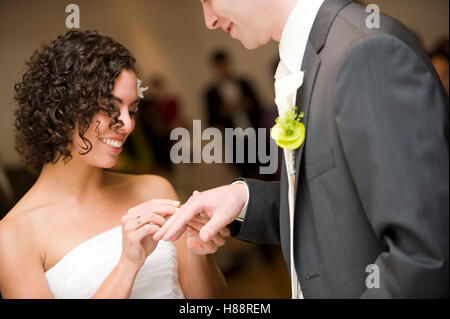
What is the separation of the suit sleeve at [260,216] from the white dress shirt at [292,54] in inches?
9.3

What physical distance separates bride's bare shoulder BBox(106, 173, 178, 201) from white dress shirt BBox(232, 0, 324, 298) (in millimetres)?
769

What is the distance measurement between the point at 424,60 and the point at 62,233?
3.93 feet

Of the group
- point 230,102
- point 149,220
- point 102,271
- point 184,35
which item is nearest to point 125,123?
point 149,220

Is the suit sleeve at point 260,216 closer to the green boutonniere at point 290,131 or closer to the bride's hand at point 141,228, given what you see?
the bride's hand at point 141,228

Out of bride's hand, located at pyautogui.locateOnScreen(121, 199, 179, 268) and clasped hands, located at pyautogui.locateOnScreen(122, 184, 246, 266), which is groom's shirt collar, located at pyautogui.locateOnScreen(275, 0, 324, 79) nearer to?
clasped hands, located at pyautogui.locateOnScreen(122, 184, 246, 266)

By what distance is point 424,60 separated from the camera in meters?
1.15

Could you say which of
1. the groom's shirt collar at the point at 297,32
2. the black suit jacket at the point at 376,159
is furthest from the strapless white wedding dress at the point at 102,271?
the groom's shirt collar at the point at 297,32

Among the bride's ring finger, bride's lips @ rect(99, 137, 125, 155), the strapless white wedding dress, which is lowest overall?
the strapless white wedding dress

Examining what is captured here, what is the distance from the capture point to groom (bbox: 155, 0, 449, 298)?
1.04m

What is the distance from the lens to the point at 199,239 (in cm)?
157

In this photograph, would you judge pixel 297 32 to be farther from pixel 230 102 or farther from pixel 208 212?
pixel 230 102

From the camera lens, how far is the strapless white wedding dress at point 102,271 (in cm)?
158

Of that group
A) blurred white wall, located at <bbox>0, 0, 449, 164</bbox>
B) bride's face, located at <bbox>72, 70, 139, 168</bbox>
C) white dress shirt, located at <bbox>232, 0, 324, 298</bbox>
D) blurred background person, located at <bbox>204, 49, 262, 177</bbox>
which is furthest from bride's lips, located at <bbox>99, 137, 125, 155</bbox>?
blurred background person, located at <bbox>204, 49, 262, 177</bbox>
